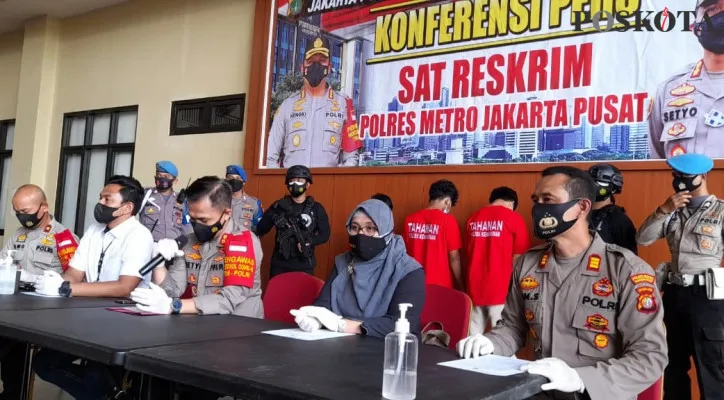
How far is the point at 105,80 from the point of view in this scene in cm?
754

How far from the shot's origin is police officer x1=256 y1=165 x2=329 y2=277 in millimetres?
4363

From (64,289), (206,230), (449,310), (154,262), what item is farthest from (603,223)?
(64,289)

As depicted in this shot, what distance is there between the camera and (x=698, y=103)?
11.9ft

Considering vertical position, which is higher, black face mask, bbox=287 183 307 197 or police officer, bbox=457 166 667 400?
black face mask, bbox=287 183 307 197

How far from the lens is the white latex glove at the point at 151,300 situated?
2209 millimetres

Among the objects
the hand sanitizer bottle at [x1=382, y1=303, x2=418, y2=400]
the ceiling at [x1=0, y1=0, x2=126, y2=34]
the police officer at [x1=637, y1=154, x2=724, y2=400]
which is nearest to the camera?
the hand sanitizer bottle at [x1=382, y1=303, x2=418, y2=400]

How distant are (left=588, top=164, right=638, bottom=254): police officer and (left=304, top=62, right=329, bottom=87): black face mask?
2765 mm

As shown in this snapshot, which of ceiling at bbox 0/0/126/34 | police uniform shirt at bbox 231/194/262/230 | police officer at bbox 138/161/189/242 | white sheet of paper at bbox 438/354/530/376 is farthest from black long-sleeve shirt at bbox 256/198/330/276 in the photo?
ceiling at bbox 0/0/126/34

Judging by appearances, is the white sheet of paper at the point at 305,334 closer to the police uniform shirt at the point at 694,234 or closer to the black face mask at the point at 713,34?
the police uniform shirt at the point at 694,234

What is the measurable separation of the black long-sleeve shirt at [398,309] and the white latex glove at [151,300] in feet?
2.28

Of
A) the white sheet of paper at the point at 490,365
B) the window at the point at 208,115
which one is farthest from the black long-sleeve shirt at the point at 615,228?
the window at the point at 208,115

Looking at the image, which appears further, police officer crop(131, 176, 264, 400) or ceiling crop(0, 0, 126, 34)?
ceiling crop(0, 0, 126, 34)

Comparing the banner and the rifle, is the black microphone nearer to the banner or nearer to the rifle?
the rifle

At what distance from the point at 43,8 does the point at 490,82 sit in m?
Answer: 6.26
